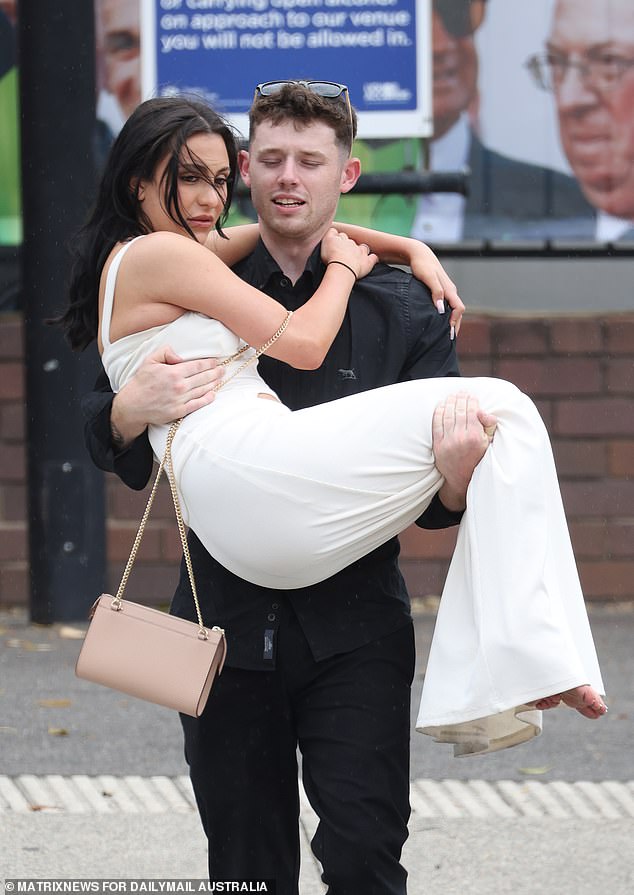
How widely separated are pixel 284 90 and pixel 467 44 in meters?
4.74

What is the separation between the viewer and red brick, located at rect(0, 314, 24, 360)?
769 cm

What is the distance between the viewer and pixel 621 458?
7.68 metres

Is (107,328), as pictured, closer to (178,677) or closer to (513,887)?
(178,677)

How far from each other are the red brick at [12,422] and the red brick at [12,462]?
0.15 feet

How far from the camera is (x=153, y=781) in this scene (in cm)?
514

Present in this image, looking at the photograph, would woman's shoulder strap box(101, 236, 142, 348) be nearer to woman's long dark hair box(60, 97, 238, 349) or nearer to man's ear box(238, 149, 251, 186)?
woman's long dark hair box(60, 97, 238, 349)

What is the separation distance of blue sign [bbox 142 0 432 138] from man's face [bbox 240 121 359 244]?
440 centimetres

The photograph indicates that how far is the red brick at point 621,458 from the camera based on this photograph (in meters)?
7.67

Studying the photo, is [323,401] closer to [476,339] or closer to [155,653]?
[155,653]

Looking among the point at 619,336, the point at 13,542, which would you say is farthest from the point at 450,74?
the point at 13,542

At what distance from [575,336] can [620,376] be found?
11.8 inches

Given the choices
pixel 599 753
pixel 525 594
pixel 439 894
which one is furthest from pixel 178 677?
pixel 599 753

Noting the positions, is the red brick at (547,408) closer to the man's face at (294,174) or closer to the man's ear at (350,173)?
the man's ear at (350,173)

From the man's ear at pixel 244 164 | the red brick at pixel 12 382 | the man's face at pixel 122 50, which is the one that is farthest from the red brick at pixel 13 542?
the man's ear at pixel 244 164
